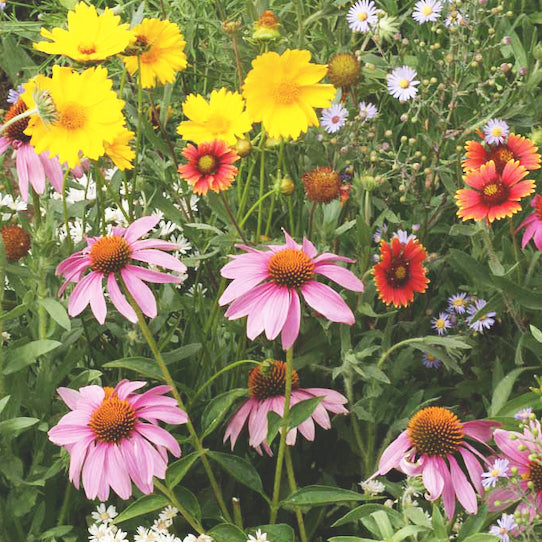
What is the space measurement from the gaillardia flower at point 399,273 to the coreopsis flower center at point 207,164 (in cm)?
30

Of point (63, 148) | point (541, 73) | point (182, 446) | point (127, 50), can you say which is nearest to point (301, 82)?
point (127, 50)

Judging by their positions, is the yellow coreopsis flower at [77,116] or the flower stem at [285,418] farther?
the yellow coreopsis flower at [77,116]

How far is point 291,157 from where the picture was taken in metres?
1.90

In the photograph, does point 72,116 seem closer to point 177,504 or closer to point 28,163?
point 28,163

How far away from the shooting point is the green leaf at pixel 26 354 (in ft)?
4.49

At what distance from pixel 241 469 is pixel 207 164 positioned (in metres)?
0.50

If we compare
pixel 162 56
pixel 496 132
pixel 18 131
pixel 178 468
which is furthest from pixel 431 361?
pixel 18 131

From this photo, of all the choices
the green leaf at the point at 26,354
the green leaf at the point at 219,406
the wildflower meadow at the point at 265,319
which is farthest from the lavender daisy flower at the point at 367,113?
the green leaf at the point at 26,354

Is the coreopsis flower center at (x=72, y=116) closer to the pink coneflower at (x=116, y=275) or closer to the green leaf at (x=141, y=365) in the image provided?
the pink coneflower at (x=116, y=275)

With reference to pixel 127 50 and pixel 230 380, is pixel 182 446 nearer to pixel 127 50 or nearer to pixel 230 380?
pixel 230 380

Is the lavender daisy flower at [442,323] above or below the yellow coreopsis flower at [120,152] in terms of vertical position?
below

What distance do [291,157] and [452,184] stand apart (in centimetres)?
33

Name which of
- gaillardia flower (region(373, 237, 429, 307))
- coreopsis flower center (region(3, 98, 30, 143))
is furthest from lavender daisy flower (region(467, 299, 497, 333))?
coreopsis flower center (region(3, 98, 30, 143))

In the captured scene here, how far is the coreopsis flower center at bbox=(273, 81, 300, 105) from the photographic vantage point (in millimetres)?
1583
